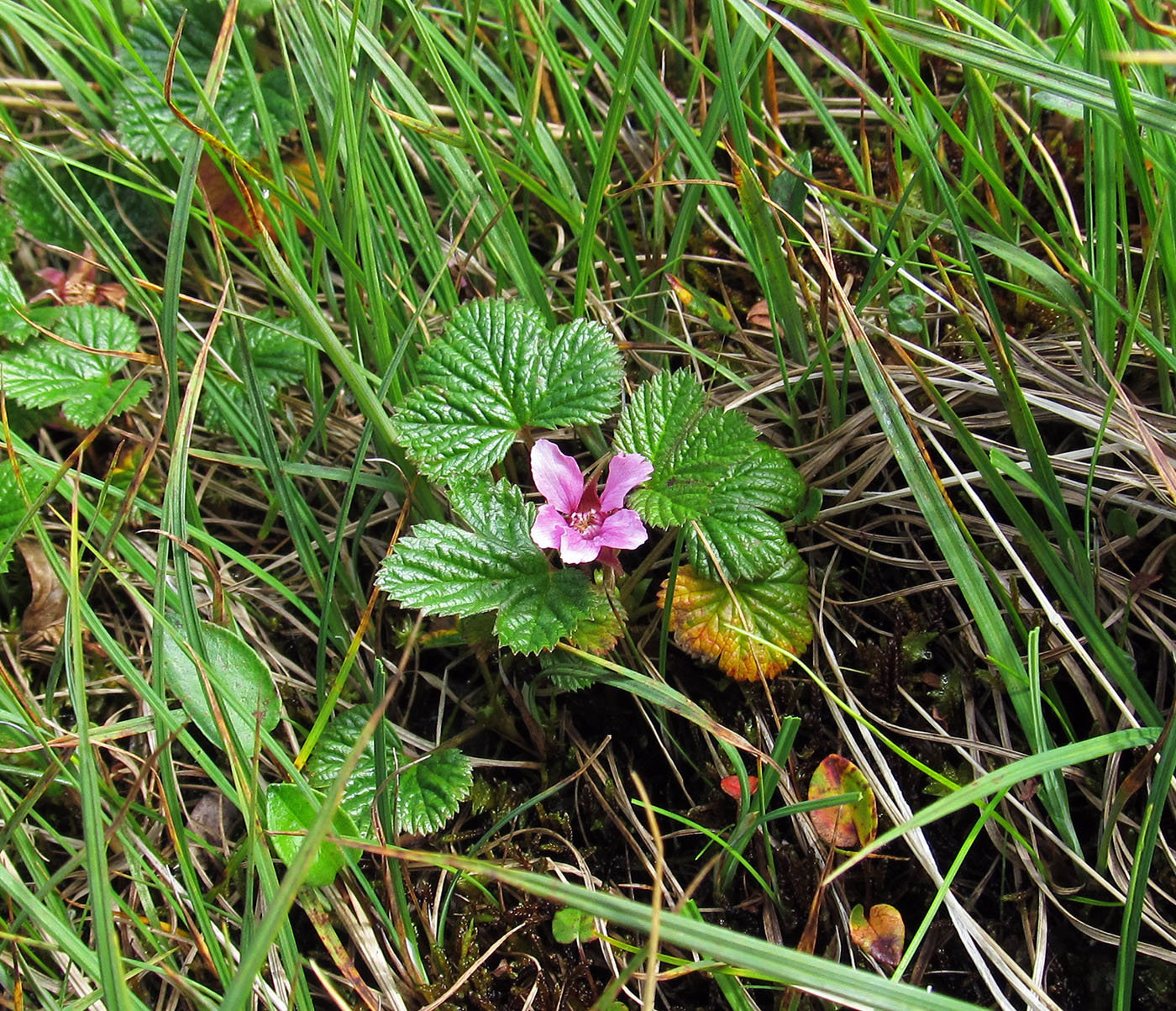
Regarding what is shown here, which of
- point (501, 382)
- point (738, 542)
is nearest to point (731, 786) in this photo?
point (738, 542)

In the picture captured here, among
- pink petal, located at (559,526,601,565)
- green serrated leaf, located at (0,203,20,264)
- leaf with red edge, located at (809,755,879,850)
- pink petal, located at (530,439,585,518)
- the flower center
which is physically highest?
green serrated leaf, located at (0,203,20,264)

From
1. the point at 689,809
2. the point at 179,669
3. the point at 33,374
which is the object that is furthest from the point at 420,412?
the point at 33,374

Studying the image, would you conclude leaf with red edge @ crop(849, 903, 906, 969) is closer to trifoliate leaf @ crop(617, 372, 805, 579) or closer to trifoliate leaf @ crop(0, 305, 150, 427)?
trifoliate leaf @ crop(617, 372, 805, 579)

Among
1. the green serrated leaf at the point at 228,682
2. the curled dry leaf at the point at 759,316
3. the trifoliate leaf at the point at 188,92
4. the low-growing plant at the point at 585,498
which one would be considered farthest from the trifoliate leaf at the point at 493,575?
the trifoliate leaf at the point at 188,92

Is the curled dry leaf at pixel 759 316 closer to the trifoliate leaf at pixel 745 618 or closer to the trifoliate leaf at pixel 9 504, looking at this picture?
→ the trifoliate leaf at pixel 745 618

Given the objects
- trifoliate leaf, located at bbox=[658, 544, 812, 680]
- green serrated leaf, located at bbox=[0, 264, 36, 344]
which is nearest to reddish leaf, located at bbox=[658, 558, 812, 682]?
trifoliate leaf, located at bbox=[658, 544, 812, 680]
